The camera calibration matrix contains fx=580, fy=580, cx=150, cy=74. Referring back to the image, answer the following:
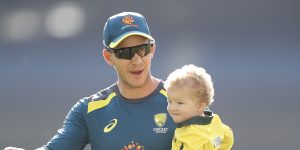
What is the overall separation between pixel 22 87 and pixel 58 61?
1.81 ft

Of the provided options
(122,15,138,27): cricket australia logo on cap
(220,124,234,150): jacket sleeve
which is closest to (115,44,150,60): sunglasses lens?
(122,15,138,27): cricket australia logo on cap

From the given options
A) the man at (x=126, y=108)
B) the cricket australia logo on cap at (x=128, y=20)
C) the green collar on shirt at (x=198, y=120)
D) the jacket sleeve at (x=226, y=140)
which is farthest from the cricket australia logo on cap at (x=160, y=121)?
the cricket australia logo on cap at (x=128, y=20)

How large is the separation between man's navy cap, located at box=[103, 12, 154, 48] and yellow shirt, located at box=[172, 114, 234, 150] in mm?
434

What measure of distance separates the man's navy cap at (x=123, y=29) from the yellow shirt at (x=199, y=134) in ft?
1.42

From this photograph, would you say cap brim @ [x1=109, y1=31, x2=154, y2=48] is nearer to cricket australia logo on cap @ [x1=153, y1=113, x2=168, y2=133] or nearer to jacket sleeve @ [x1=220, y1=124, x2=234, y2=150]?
cricket australia logo on cap @ [x1=153, y1=113, x2=168, y2=133]

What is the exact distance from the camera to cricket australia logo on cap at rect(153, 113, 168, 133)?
252 centimetres

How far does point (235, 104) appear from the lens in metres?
6.39

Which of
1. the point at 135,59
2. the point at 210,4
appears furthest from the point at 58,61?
the point at 135,59

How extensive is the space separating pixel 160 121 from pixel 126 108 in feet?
0.57

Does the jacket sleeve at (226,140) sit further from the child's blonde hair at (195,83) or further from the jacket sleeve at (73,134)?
the jacket sleeve at (73,134)

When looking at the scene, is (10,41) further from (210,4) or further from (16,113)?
(210,4)

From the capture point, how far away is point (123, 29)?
2.56m

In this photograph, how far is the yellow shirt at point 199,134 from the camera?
7.70ft

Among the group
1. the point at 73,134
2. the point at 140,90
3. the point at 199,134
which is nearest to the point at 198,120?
the point at 199,134
